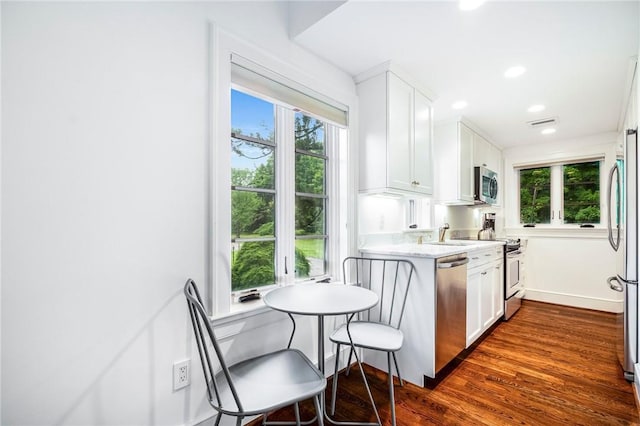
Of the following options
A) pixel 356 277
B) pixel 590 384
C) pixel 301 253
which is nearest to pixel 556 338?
pixel 590 384

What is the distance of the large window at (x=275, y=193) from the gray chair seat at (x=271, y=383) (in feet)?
1.74

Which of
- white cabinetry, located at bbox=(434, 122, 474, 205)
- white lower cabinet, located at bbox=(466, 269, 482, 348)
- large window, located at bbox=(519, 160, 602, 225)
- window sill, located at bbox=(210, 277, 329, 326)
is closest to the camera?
window sill, located at bbox=(210, 277, 329, 326)

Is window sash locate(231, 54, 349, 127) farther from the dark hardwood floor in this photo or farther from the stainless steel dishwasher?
the dark hardwood floor

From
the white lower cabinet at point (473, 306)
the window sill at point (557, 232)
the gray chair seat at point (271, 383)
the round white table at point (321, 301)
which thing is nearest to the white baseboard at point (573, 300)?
the window sill at point (557, 232)

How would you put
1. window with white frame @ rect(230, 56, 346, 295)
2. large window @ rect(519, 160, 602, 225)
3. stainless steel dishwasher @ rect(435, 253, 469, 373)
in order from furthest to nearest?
large window @ rect(519, 160, 602, 225) → stainless steel dishwasher @ rect(435, 253, 469, 373) → window with white frame @ rect(230, 56, 346, 295)

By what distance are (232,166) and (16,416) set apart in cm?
132

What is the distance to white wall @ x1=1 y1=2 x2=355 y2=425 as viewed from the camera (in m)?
1.00

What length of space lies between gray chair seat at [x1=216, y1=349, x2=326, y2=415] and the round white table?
0.19 metres

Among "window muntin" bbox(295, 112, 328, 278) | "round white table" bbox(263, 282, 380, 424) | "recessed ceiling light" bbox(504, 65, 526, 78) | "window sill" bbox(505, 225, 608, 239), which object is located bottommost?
"round white table" bbox(263, 282, 380, 424)

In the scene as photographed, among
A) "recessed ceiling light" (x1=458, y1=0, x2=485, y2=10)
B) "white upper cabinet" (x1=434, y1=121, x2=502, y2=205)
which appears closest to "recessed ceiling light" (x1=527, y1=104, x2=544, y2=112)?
"white upper cabinet" (x1=434, y1=121, x2=502, y2=205)

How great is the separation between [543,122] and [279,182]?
11.3 ft

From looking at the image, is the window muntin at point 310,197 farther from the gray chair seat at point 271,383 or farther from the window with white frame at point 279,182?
the gray chair seat at point 271,383

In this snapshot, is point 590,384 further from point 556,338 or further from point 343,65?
point 343,65

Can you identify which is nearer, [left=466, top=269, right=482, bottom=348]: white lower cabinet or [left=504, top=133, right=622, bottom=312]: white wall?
[left=466, top=269, right=482, bottom=348]: white lower cabinet
